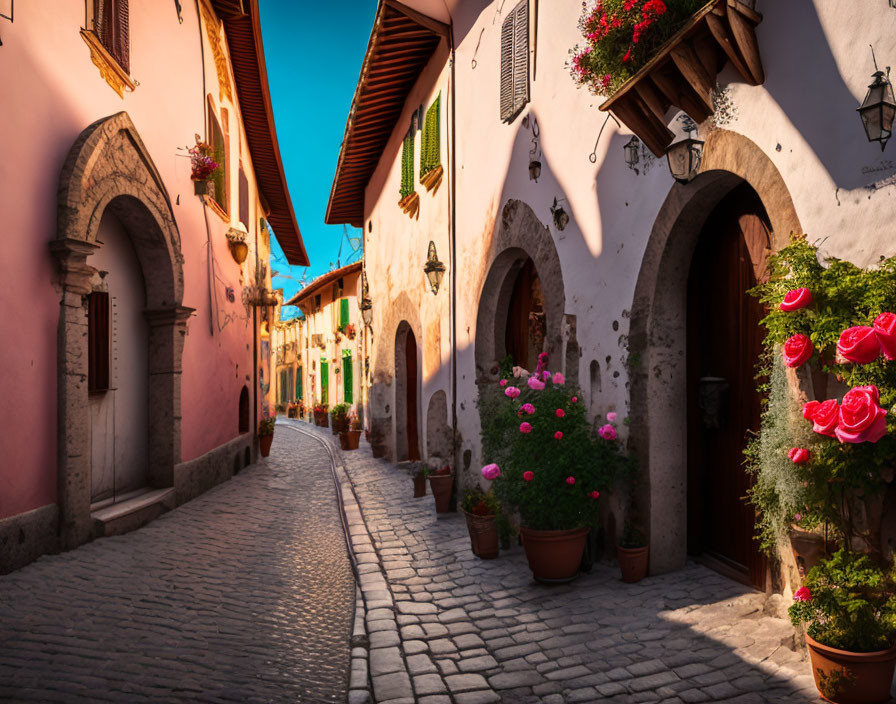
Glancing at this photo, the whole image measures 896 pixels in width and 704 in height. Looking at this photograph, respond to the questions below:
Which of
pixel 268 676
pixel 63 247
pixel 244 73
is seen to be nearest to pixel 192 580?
pixel 268 676

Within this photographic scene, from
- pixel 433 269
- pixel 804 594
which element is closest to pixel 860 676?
pixel 804 594

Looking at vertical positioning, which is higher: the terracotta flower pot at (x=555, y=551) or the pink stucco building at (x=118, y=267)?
the pink stucco building at (x=118, y=267)

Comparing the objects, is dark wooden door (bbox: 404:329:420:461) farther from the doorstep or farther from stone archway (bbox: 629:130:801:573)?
stone archway (bbox: 629:130:801:573)

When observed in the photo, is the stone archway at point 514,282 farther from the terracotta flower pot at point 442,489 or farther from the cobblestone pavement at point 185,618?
the cobblestone pavement at point 185,618

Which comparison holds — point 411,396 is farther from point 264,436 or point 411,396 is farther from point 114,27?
point 114,27

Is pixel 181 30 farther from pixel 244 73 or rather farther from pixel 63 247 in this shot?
pixel 63 247

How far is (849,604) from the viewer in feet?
9.08

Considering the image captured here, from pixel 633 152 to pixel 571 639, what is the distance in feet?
11.9

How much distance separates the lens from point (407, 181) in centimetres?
1152

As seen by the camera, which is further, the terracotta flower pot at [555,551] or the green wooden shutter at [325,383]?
the green wooden shutter at [325,383]

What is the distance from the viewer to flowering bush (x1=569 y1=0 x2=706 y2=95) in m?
3.84

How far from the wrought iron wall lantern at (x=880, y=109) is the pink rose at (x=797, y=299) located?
0.73m

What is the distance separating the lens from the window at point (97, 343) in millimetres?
7281

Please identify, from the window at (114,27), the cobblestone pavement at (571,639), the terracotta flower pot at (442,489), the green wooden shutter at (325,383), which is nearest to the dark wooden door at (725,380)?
the cobblestone pavement at (571,639)
